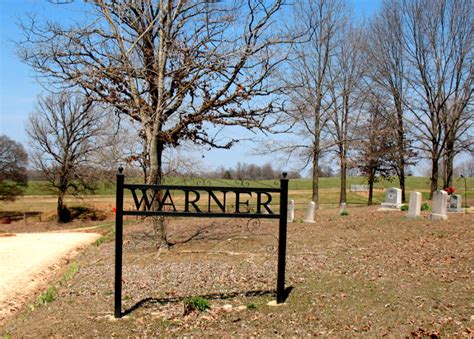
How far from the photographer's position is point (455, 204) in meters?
16.8

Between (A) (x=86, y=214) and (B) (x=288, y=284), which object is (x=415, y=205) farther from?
(A) (x=86, y=214)

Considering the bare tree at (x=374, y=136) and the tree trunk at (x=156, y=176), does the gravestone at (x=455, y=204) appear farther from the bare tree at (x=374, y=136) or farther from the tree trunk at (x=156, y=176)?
the tree trunk at (x=156, y=176)

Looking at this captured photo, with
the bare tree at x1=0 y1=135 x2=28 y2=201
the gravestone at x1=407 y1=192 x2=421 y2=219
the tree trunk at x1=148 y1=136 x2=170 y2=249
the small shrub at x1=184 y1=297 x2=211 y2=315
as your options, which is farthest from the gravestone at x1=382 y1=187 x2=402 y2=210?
the bare tree at x1=0 y1=135 x2=28 y2=201

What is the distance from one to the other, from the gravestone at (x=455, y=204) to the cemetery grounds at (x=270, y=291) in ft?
21.1

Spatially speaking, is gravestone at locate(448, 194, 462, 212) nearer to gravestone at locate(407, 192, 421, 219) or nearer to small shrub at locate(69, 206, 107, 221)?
gravestone at locate(407, 192, 421, 219)

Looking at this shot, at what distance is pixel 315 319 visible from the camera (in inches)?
196

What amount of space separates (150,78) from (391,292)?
6.57 meters

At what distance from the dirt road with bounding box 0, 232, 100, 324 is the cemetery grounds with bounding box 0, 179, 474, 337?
1.21 feet

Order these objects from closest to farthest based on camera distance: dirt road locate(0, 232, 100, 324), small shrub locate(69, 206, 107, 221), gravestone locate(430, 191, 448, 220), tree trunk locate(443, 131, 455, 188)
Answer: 1. dirt road locate(0, 232, 100, 324)
2. gravestone locate(430, 191, 448, 220)
3. tree trunk locate(443, 131, 455, 188)
4. small shrub locate(69, 206, 107, 221)

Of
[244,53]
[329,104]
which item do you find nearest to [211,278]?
[244,53]

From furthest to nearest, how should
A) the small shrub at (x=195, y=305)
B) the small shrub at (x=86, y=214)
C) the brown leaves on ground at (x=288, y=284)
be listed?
the small shrub at (x=86, y=214) → the small shrub at (x=195, y=305) → the brown leaves on ground at (x=288, y=284)

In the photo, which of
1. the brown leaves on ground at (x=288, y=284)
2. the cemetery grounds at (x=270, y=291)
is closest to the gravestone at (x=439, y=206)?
the cemetery grounds at (x=270, y=291)

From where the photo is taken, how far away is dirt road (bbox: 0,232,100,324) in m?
8.11

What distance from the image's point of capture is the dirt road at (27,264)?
26.6 feet
